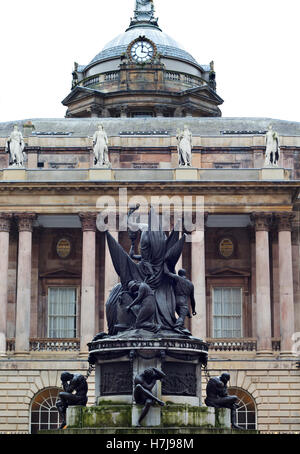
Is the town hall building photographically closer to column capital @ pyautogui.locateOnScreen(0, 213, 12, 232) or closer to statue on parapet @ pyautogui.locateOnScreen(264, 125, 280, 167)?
column capital @ pyautogui.locateOnScreen(0, 213, 12, 232)

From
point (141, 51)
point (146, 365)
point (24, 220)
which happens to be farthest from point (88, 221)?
point (146, 365)

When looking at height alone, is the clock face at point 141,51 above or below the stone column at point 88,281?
above

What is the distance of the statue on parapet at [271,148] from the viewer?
183ft

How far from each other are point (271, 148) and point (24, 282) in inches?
580

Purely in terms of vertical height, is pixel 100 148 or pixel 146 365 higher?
pixel 100 148

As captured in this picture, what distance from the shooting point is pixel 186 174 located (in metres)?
55.9

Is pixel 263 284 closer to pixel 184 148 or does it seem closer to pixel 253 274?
pixel 253 274

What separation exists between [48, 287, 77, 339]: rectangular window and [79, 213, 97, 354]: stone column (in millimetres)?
2736

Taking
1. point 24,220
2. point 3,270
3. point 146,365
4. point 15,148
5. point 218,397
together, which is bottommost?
point 218,397

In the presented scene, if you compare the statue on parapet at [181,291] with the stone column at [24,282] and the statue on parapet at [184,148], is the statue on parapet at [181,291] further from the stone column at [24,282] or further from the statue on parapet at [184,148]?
the statue on parapet at [184,148]

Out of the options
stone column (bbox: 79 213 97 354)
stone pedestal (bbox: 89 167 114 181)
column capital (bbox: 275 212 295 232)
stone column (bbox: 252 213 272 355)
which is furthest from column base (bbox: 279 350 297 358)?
stone pedestal (bbox: 89 167 114 181)

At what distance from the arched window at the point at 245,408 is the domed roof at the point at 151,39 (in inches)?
1249

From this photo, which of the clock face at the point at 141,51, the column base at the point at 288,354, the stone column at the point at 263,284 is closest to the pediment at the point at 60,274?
the stone column at the point at 263,284

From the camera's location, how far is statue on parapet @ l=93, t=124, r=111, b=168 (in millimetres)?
56062
